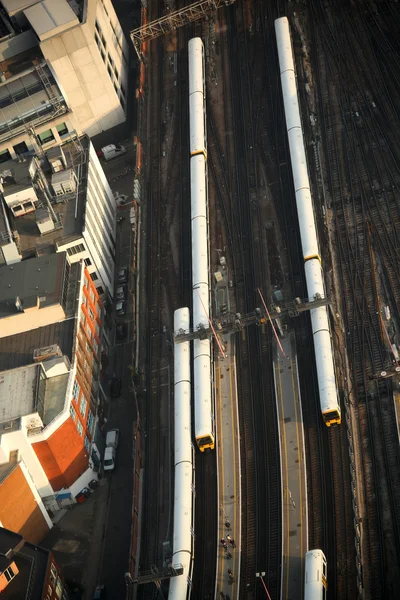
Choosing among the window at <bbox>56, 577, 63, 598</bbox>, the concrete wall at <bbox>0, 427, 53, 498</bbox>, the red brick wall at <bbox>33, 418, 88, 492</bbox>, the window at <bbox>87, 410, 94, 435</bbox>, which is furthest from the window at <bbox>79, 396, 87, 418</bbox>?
the window at <bbox>56, 577, 63, 598</bbox>

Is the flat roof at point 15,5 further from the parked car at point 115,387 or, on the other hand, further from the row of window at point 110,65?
the parked car at point 115,387

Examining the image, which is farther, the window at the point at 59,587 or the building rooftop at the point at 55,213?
the building rooftop at the point at 55,213

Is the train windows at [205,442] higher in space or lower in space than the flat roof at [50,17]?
lower

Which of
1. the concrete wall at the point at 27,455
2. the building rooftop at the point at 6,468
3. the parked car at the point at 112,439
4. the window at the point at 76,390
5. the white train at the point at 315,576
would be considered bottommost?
the white train at the point at 315,576

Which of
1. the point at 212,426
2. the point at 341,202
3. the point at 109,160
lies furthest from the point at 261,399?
the point at 109,160

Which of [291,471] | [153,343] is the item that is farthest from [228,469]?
[153,343]

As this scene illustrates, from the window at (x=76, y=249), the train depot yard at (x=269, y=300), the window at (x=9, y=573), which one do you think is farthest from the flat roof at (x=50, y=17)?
the window at (x=9, y=573)

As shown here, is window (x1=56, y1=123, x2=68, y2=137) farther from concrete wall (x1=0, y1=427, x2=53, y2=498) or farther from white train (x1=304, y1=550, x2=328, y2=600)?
white train (x1=304, y1=550, x2=328, y2=600)
